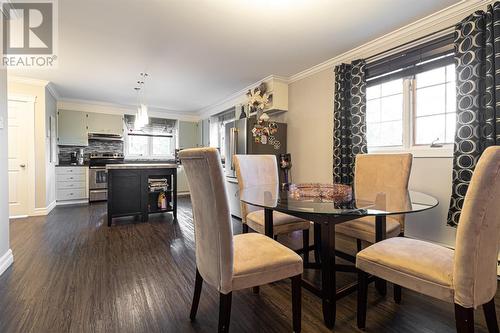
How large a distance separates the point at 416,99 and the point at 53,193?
6488 millimetres

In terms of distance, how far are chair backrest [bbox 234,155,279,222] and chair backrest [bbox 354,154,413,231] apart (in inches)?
34.7

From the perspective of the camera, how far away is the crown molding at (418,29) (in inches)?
84.3

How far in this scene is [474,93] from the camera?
6.68 ft

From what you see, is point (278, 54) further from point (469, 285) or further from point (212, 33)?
point (469, 285)

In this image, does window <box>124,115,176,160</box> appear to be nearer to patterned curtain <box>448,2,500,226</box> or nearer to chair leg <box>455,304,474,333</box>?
patterned curtain <box>448,2,500,226</box>

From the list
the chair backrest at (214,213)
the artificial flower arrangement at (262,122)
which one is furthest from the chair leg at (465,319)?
the artificial flower arrangement at (262,122)

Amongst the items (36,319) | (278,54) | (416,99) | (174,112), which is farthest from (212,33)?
(174,112)

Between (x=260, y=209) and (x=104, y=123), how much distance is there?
17.2ft

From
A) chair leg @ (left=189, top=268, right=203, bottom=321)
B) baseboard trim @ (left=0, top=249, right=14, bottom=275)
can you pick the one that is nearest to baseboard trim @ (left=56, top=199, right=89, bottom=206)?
baseboard trim @ (left=0, top=249, right=14, bottom=275)

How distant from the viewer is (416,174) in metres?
2.56

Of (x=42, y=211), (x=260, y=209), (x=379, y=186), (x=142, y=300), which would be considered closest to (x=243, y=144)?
(x=260, y=209)

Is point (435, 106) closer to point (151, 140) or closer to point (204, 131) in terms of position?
point (204, 131)

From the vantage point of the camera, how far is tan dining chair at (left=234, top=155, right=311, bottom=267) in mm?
2018

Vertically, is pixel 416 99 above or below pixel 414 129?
above
